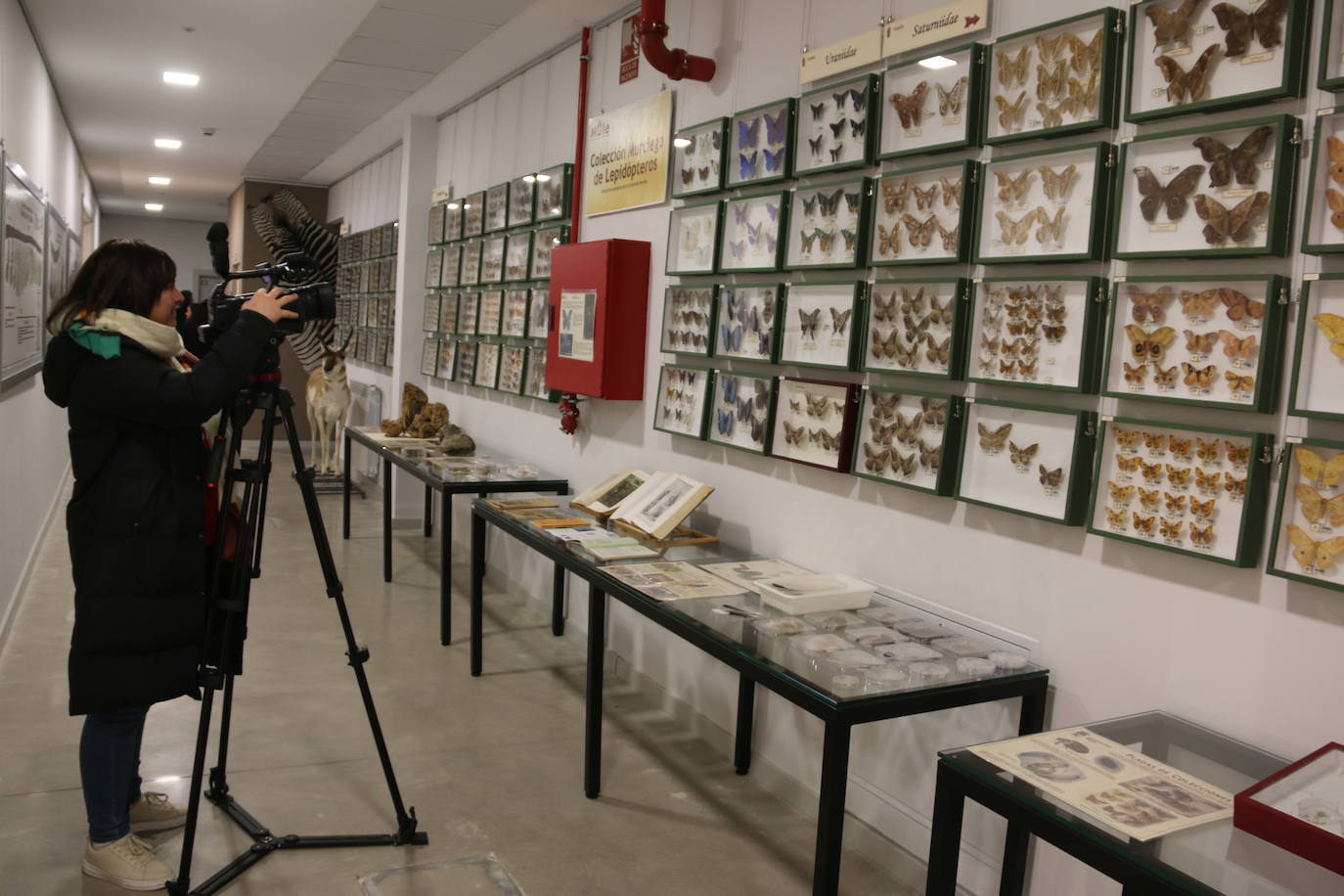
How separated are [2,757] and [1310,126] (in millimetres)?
3862

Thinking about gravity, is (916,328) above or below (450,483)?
above

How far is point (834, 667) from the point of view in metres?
2.15

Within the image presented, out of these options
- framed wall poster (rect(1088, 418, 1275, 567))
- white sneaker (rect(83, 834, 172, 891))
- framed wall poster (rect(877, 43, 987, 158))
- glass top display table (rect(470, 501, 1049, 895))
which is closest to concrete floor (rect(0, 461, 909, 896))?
white sneaker (rect(83, 834, 172, 891))

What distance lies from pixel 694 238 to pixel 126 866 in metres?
2.61

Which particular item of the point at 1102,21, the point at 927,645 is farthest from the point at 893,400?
the point at 1102,21

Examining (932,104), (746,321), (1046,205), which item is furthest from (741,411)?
(1046,205)

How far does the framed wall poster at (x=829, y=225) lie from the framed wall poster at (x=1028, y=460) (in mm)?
660

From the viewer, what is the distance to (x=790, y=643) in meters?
2.32

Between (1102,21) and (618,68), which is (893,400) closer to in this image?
(1102,21)

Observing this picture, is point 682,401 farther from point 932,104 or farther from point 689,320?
point 932,104

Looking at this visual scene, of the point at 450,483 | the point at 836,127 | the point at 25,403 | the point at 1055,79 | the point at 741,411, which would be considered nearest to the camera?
the point at 1055,79

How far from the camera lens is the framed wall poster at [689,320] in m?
3.63

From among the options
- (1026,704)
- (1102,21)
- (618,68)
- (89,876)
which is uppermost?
(618,68)

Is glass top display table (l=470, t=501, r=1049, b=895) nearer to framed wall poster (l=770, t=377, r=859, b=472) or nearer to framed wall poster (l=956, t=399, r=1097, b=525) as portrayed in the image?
framed wall poster (l=956, t=399, r=1097, b=525)
